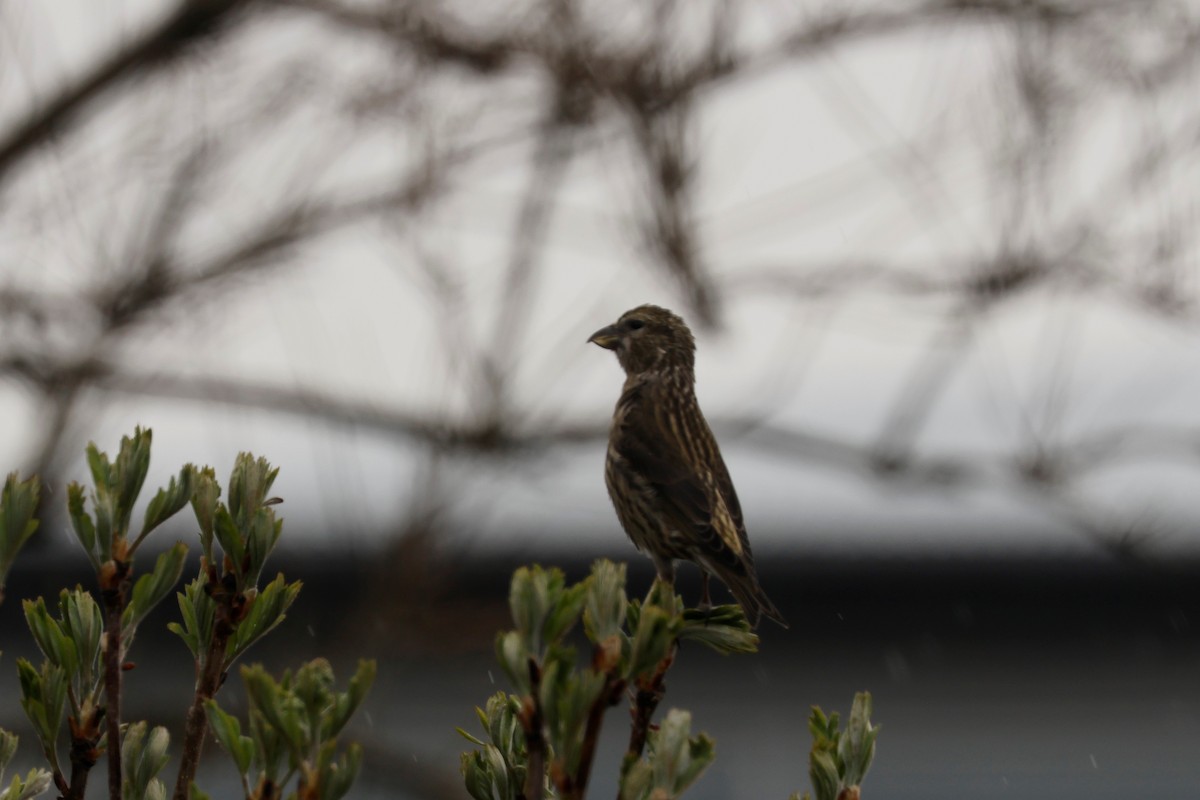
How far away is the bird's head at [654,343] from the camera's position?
161 inches

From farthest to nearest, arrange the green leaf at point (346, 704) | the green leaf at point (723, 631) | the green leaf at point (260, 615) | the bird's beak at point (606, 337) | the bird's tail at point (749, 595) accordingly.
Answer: the bird's beak at point (606, 337)
the bird's tail at point (749, 595)
the green leaf at point (723, 631)
the green leaf at point (260, 615)
the green leaf at point (346, 704)

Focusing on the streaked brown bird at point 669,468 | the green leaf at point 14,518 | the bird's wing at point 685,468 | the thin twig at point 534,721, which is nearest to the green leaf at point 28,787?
the green leaf at point 14,518

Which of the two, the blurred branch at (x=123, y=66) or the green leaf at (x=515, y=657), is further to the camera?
the blurred branch at (x=123, y=66)

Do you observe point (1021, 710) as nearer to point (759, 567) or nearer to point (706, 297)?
point (759, 567)

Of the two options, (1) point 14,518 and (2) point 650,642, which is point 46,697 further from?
(2) point 650,642

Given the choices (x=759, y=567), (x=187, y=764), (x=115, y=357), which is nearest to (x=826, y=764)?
(x=187, y=764)

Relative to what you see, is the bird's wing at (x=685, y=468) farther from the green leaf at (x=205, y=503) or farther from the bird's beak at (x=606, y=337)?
the green leaf at (x=205, y=503)

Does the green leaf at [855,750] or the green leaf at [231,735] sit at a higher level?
the green leaf at [855,750]

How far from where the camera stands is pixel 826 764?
1.64m

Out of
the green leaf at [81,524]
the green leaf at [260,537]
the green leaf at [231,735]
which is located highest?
the green leaf at [260,537]

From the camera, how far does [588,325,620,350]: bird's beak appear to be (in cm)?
389

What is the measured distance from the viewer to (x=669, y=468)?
372 centimetres

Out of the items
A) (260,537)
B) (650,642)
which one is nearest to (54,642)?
(260,537)

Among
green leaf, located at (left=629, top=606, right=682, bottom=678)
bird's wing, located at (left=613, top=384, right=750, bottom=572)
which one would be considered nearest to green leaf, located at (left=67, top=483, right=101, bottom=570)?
green leaf, located at (left=629, top=606, right=682, bottom=678)
